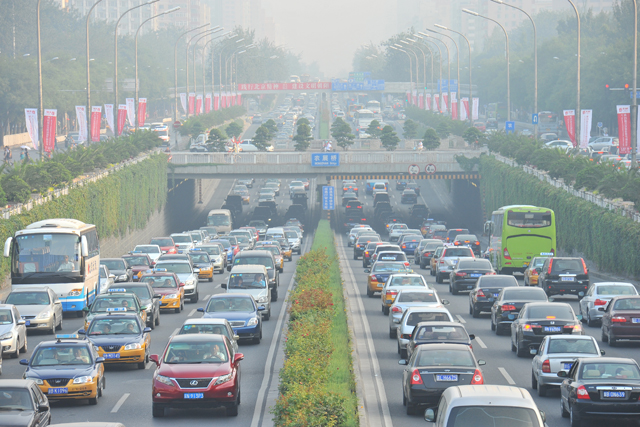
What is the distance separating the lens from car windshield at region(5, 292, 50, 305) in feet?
91.7

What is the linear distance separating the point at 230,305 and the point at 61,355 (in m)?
7.48

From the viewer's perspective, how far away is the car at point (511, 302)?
86.8ft

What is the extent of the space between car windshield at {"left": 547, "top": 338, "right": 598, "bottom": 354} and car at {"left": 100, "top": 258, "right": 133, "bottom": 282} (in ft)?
79.5

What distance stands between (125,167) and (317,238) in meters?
13.9

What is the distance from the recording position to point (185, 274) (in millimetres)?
36594

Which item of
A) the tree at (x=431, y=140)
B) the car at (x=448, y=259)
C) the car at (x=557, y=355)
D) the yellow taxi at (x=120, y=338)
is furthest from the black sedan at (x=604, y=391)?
the tree at (x=431, y=140)

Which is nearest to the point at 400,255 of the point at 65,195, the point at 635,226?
the point at 635,226

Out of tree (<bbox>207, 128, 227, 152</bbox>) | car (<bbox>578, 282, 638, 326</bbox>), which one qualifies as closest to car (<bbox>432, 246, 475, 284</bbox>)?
car (<bbox>578, 282, 638, 326</bbox>)

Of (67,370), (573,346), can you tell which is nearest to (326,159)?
(573,346)

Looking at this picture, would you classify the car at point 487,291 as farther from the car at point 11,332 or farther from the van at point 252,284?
the car at point 11,332

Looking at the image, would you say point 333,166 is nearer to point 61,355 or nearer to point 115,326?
point 115,326

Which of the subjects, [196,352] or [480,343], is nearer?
[196,352]

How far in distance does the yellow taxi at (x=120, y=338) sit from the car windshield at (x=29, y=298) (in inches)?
242

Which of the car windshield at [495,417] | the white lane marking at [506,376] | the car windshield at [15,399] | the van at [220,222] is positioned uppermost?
the car windshield at [495,417]
